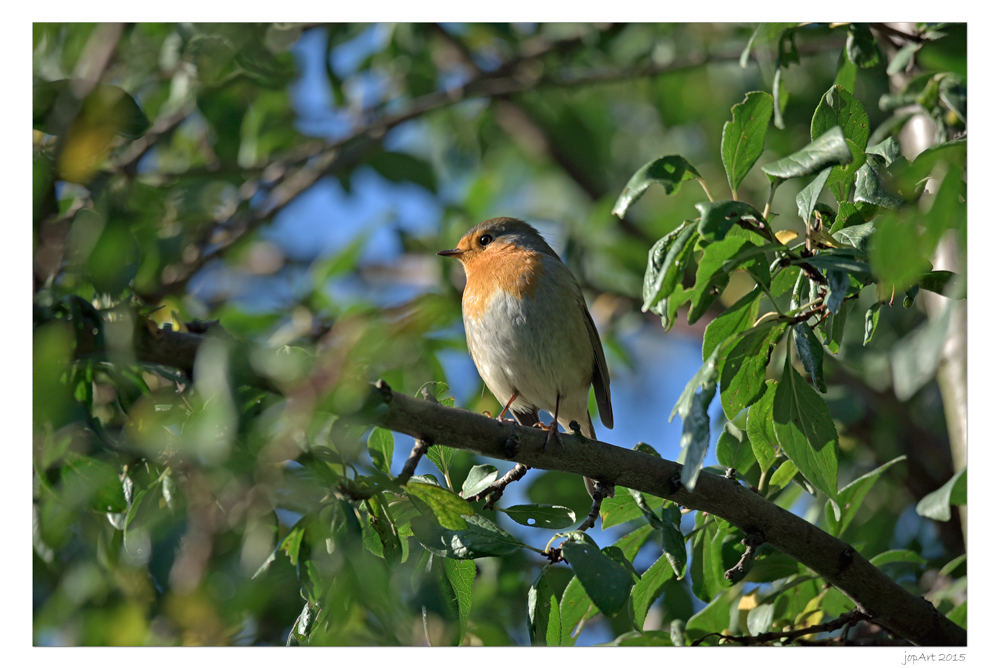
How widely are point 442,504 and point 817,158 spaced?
112 centimetres

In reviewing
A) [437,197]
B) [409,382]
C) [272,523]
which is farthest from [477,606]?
[437,197]

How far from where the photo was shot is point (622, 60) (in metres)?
4.88

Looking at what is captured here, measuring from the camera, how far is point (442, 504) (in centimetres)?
185

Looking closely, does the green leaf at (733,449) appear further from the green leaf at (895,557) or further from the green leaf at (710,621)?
the green leaf at (895,557)

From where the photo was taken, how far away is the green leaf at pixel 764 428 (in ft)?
6.78

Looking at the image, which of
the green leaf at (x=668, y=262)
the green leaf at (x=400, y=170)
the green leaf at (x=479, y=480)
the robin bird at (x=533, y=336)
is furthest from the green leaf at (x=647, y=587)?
the green leaf at (x=400, y=170)

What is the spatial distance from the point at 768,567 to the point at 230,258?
291cm

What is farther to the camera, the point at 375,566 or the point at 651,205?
the point at 651,205

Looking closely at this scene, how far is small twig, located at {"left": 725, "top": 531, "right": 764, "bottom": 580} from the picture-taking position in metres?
2.11

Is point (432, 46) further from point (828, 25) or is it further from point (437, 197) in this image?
point (828, 25)

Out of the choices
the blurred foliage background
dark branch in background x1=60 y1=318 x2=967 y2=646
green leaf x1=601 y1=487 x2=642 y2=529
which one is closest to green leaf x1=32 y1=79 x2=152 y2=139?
the blurred foliage background

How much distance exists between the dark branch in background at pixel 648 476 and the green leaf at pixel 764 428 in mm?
130

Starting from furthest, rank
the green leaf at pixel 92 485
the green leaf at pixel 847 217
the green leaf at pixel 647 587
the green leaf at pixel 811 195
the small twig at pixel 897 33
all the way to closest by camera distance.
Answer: the small twig at pixel 897 33, the green leaf at pixel 647 587, the green leaf at pixel 847 217, the green leaf at pixel 811 195, the green leaf at pixel 92 485

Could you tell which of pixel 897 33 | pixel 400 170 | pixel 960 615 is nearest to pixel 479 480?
pixel 960 615
